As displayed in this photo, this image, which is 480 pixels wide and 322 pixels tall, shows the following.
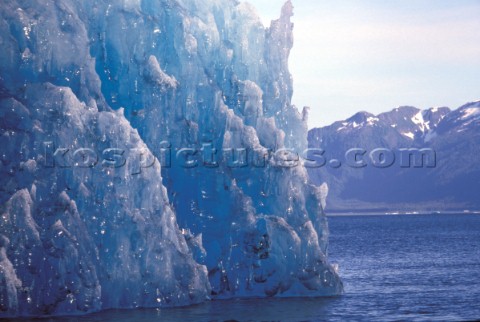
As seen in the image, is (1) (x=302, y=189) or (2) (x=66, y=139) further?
(1) (x=302, y=189)

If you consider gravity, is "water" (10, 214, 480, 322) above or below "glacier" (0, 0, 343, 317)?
below

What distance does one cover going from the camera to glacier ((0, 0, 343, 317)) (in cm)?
4078

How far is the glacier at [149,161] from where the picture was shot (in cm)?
4078

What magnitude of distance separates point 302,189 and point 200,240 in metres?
6.78

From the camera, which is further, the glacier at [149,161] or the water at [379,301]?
the water at [379,301]

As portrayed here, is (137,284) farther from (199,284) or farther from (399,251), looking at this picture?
(399,251)

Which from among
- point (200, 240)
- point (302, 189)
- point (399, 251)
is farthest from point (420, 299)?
point (399, 251)

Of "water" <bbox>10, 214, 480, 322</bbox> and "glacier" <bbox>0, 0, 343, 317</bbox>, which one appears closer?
"glacier" <bbox>0, 0, 343, 317</bbox>

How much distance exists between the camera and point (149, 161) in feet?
142

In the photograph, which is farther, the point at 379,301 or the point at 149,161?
the point at 379,301

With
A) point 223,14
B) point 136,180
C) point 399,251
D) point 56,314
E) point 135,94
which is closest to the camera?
point 56,314

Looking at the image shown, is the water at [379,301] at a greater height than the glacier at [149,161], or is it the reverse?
the glacier at [149,161]

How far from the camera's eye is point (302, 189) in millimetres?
49938

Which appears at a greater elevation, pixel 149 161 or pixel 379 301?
pixel 149 161
